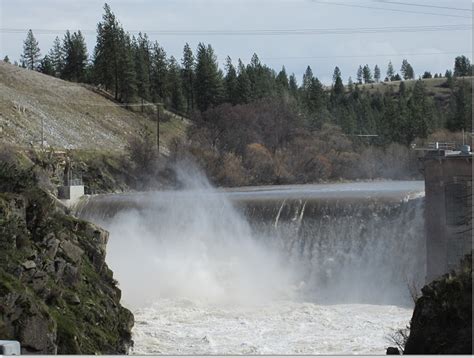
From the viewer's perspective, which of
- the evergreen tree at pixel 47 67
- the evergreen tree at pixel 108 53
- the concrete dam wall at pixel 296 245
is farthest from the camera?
the evergreen tree at pixel 47 67

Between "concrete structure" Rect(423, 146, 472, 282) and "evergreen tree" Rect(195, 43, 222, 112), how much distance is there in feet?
170

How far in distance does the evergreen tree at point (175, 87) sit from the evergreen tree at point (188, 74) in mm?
724

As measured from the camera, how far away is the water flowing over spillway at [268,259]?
82.9 feet

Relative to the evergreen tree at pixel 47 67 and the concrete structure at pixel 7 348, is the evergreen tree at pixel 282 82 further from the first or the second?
the concrete structure at pixel 7 348

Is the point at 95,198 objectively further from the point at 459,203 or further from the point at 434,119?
the point at 434,119

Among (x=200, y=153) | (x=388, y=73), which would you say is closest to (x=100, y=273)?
(x=200, y=153)

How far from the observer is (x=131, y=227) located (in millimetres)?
32750

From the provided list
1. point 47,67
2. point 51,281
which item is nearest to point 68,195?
point 51,281

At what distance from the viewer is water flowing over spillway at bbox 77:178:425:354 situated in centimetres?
2528

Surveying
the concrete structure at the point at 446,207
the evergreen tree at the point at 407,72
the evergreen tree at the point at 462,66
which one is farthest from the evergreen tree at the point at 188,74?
the evergreen tree at the point at 407,72

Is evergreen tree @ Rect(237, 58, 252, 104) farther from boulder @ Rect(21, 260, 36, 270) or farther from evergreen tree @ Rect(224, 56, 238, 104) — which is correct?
boulder @ Rect(21, 260, 36, 270)

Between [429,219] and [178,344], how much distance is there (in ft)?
32.7

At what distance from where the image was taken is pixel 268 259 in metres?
30.2

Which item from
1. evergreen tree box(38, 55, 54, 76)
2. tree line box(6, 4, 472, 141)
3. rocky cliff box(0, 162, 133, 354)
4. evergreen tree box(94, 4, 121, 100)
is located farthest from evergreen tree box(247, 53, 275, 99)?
rocky cliff box(0, 162, 133, 354)
